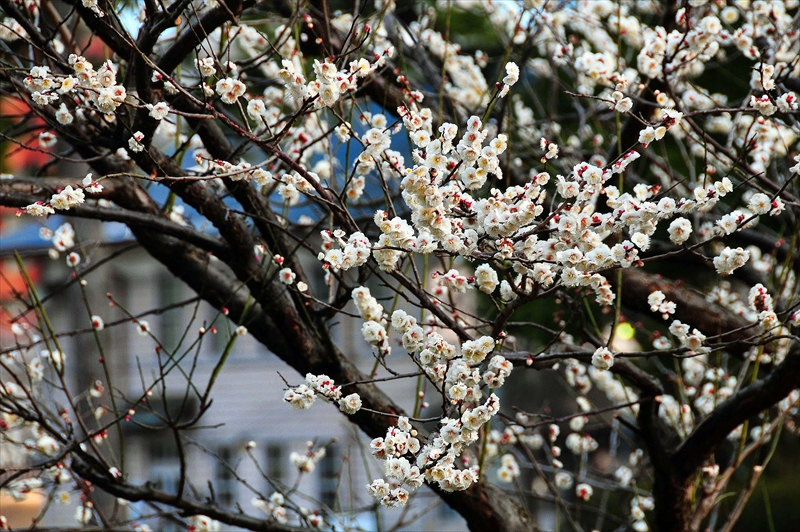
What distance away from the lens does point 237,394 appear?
13.5 meters

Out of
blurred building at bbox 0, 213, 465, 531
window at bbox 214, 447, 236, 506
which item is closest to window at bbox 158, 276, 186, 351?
blurred building at bbox 0, 213, 465, 531

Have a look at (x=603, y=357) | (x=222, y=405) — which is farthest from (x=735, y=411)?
(x=222, y=405)

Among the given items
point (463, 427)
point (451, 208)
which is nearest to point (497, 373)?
point (463, 427)

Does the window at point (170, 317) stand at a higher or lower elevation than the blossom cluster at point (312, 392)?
higher

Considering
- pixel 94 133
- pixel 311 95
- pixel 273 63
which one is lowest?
pixel 311 95

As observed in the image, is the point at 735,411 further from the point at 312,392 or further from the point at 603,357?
the point at 312,392

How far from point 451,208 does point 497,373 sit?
0.42m

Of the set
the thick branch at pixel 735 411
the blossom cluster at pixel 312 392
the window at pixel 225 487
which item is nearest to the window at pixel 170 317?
the window at pixel 225 487

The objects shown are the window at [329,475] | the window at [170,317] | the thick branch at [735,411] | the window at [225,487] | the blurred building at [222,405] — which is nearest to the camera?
the thick branch at [735,411]

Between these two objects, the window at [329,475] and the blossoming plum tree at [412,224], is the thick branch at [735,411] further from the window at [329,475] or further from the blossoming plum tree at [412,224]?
the window at [329,475]

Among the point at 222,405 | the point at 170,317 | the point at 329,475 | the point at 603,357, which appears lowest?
the point at 603,357

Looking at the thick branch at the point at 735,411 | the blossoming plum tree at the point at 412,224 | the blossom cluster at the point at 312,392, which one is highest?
the blossoming plum tree at the point at 412,224

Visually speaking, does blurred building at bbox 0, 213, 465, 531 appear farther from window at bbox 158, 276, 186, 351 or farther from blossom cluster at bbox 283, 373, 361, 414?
blossom cluster at bbox 283, 373, 361, 414

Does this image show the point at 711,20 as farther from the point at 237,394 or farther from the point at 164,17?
the point at 237,394
